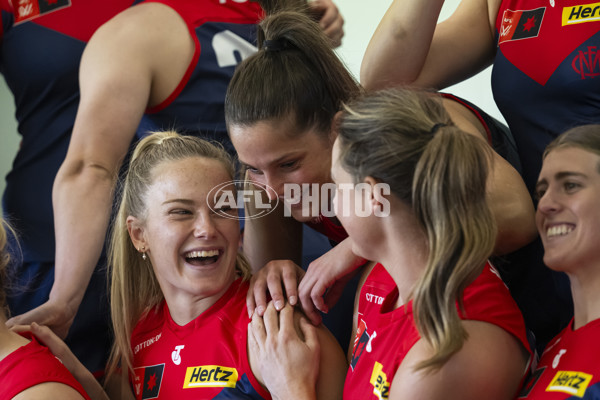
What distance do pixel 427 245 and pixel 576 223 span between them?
7.9 inches

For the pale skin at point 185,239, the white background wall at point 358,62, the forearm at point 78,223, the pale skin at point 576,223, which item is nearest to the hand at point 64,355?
the pale skin at point 185,239

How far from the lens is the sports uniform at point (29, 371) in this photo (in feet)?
3.64

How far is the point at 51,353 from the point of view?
1.24 m

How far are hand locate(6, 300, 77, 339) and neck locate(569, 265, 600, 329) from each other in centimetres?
86

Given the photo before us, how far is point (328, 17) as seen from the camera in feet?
5.14

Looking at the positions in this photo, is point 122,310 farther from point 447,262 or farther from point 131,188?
point 447,262

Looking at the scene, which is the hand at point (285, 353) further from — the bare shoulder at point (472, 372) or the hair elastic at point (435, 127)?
the hair elastic at point (435, 127)

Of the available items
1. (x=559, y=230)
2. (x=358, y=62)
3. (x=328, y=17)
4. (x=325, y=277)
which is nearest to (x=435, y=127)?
(x=559, y=230)

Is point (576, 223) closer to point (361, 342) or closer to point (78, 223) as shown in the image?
point (361, 342)

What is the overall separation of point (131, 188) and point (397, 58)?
0.53 meters

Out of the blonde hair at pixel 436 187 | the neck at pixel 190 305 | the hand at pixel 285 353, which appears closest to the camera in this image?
the blonde hair at pixel 436 187

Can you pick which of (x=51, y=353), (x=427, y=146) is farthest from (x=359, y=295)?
(x=51, y=353)

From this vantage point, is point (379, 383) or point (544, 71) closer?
point (379, 383)

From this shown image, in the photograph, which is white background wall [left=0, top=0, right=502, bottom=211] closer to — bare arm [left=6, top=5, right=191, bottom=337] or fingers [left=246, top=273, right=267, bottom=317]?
bare arm [left=6, top=5, right=191, bottom=337]
